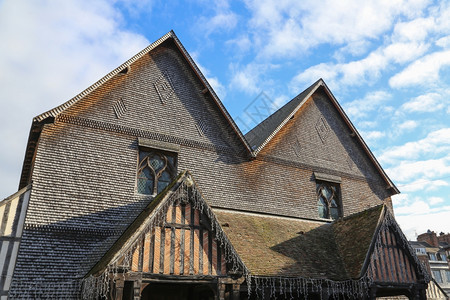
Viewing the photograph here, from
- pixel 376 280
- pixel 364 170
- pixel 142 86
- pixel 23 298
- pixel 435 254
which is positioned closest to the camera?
pixel 23 298

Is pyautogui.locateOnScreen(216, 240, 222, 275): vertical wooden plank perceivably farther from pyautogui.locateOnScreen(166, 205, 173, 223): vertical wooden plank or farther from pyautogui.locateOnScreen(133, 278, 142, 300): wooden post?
pyautogui.locateOnScreen(133, 278, 142, 300): wooden post

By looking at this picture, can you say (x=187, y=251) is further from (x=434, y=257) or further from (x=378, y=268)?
(x=434, y=257)

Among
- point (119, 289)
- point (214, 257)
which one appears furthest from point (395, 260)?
point (119, 289)

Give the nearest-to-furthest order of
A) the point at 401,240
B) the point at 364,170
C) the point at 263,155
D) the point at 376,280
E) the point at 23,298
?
1. the point at 23,298
2. the point at 376,280
3. the point at 401,240
4. the point at 263,155
5. the point at 364,170

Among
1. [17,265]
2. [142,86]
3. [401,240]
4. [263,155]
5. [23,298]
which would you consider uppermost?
[142,86]

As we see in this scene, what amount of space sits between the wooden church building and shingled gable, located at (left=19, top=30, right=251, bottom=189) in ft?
0.14

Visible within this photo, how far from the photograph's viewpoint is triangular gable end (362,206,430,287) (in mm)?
12414

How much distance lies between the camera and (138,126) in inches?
542

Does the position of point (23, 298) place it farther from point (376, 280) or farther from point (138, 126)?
point (376, 280)

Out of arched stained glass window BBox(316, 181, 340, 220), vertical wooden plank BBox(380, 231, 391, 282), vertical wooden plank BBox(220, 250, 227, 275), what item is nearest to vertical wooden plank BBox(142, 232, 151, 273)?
vertical wooden plank BBox(220, 250, 227, 275)

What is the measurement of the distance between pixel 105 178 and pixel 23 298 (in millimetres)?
4156

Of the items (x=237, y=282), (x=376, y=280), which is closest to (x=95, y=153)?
(x=237, y=282)

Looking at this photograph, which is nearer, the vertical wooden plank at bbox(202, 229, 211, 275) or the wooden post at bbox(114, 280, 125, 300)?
the wooden post at bbox(114, 280, 125, 300)

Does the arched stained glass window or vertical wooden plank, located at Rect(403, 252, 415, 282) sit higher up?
the arched stained glass window
